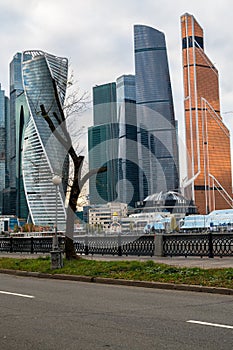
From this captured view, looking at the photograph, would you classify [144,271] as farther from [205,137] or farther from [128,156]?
[205,137]

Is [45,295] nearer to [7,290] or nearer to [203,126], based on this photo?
[7,290]

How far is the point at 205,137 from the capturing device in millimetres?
177625

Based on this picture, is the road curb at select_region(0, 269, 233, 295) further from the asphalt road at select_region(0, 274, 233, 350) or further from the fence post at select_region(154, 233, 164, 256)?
the fence post at select_region(154, 233, 164, 256)

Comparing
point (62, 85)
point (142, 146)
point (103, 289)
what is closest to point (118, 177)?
point (142, 146)

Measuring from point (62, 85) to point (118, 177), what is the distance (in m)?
88.6

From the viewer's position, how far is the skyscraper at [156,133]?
144500mm

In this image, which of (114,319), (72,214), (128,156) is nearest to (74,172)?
(72,214)

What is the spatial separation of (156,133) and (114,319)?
149 metres

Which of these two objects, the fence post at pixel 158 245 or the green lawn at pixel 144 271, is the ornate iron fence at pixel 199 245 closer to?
the fence post at pixel 158 245

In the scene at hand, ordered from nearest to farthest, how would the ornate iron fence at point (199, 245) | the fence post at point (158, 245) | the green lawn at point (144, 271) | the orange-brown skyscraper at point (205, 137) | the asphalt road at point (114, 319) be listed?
1. the asphalt road at point (114, 319)
2. the green lawn at point (144, 271)
3. the ornate iron fence at point (199, 245)
4. the fence post at point (158, 245)
5. the orange-brown skyscraper at point (205, 137)

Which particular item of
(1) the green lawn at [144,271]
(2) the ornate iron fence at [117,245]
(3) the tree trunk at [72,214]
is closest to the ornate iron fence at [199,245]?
(2) the ornate iron fence at [117,245]

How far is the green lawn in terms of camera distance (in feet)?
46.7

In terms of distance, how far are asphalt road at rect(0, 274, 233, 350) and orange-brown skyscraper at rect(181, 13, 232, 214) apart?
16749 centimetres

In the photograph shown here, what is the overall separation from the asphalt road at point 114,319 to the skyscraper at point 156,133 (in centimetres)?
11864
